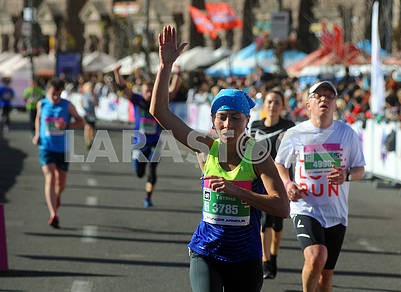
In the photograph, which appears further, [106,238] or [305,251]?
[106,238]

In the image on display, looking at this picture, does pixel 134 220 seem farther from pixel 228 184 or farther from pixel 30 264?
pixel 228 184

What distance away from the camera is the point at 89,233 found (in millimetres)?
13188

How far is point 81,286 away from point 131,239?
3.08 meters

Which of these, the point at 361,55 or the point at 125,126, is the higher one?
the point at 361,55

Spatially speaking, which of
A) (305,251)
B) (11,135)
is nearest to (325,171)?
(305,251)

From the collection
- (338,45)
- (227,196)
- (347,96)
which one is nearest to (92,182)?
(347,96)

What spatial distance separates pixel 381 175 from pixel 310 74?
12286 millimetres

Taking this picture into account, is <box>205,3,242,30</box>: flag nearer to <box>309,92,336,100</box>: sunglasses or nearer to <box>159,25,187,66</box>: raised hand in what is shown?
<box>309,92,336,100</box>: sunglasses

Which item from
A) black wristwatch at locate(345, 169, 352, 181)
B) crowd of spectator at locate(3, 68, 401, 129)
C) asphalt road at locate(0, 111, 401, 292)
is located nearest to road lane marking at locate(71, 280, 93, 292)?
asphalt road at locate(0, 111, 401, 292)

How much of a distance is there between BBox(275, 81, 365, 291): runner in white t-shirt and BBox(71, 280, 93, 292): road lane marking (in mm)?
2350

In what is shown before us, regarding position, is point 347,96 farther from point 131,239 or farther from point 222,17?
point 222,17

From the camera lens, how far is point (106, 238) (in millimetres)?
12789

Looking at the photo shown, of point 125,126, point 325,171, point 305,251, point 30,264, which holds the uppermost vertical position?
point 325,171

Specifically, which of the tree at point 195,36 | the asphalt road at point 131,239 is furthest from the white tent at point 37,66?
the asphalt road at point 131,239
